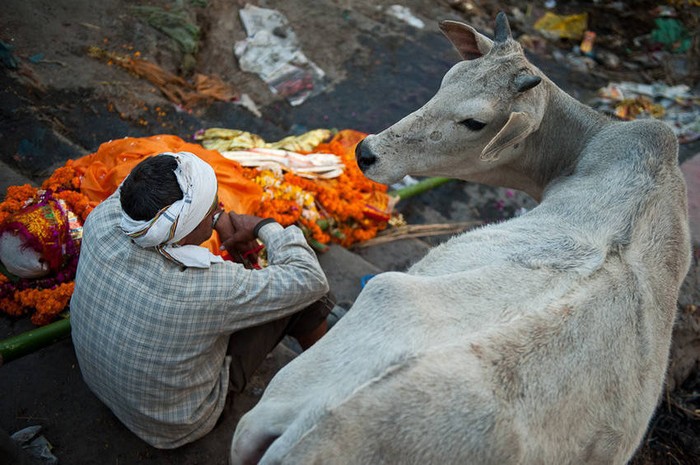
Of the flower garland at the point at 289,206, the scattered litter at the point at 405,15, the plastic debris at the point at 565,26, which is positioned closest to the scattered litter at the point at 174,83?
the flower garland at the point at 289,206

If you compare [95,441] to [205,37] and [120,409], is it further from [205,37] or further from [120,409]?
[205,37]

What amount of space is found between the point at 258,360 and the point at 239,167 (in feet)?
6.57

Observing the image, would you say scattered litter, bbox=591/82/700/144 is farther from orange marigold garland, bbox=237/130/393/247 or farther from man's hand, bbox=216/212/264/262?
man's hand, bbox=216/212/264/262

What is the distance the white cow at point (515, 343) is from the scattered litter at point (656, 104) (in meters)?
5.74

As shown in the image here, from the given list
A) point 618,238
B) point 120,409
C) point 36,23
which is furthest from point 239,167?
point 36,23

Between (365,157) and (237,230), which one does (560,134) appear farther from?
(237,230)

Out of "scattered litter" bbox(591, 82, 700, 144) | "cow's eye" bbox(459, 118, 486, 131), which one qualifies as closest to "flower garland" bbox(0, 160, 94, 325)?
"cow's eye" bbox(459, 118, 486, 131)

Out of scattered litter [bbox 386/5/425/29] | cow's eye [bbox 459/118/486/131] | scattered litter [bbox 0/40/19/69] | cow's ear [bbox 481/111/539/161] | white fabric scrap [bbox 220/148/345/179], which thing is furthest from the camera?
scattered litter [bbox 386/5/425/29]

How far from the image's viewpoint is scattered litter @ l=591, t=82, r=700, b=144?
788 centimetres

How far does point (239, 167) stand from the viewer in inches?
172

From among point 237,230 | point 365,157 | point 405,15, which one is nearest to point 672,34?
point 405,15

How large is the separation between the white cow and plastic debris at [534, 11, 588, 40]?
295 inches

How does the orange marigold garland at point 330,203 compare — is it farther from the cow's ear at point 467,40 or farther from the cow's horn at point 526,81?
the cow's horn at point 526,81

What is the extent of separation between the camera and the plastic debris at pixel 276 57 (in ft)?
23.1
